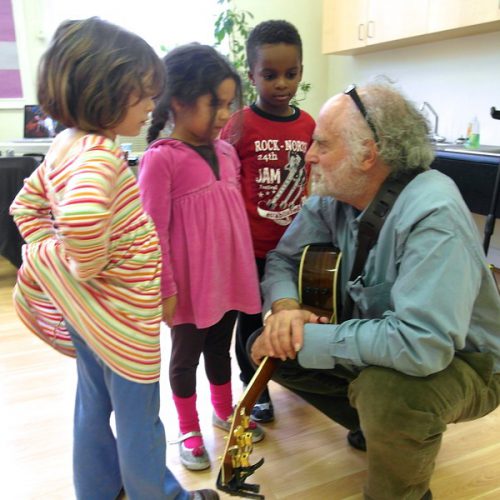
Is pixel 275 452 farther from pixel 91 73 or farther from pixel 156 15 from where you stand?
pixel 156 15

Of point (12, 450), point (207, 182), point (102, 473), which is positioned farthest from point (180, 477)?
point (207, 182)

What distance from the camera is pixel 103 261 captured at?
36.2 inches

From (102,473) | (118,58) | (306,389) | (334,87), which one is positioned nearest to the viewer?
(118,58)

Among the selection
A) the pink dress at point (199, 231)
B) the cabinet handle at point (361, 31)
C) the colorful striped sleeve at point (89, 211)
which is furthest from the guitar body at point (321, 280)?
the cabinet handle at point (361, 31)

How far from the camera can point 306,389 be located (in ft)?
4.50

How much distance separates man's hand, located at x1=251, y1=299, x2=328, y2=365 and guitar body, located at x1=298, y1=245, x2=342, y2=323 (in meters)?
0.07

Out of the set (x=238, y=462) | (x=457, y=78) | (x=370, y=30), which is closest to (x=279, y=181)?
(x=238, y=462)

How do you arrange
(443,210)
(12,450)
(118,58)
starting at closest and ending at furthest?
(118,58) < (443,210) < (12,450)

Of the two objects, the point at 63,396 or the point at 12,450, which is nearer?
the point at 12,450

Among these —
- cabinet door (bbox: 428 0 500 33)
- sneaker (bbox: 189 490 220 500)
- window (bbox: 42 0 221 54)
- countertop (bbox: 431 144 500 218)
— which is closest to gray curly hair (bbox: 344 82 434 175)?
sneaker (bbox: 189 490 220 500)

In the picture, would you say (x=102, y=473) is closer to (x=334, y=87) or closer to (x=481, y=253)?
(x=481, y=253)

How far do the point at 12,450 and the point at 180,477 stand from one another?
1.89 feet

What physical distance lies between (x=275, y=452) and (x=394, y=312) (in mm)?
710

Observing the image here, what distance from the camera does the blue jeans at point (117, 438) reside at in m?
1.07
